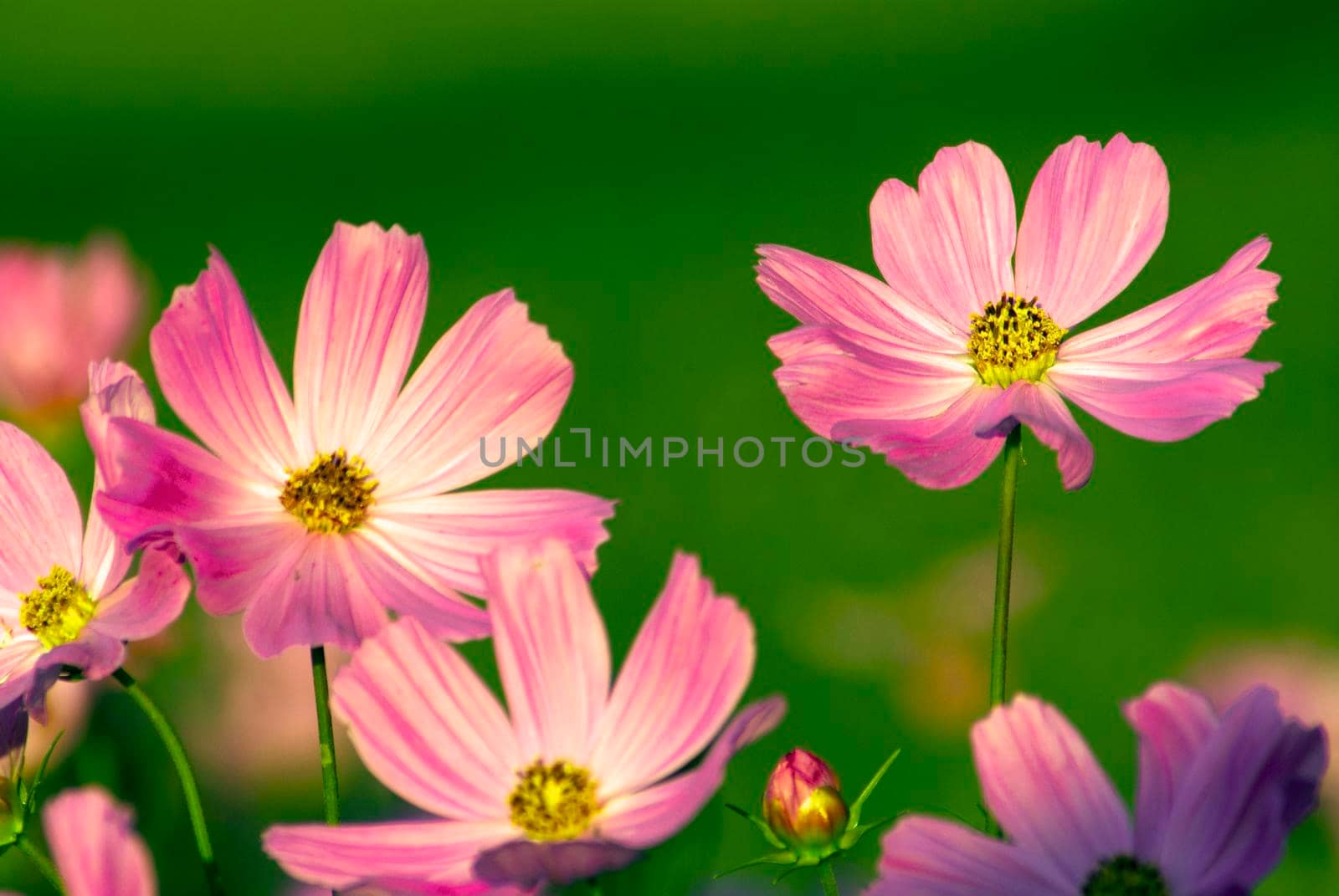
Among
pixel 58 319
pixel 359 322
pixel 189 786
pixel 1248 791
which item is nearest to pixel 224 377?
pixel 359 322

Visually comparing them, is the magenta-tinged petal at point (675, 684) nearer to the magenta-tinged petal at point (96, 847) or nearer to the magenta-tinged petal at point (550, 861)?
the magenta-tinged petal at point (550, 861)

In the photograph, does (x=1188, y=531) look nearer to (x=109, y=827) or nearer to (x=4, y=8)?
(x=109, y=827)

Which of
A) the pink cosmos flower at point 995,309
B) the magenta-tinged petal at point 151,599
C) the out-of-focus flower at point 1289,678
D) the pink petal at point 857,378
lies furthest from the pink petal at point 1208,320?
the out-of-focus flower at point 1289,678

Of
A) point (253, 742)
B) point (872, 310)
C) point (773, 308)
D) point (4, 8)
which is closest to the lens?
point (872, 310)

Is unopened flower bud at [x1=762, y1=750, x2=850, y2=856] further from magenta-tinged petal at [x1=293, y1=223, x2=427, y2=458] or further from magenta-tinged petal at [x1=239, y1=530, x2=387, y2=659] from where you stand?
magenta-tinged petal at [x1=293, y1=223, x2=427, y2=458]

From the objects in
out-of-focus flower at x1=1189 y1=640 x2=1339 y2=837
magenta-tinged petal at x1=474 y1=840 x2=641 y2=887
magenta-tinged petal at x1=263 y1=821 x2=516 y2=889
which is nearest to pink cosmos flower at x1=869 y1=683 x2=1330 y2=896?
magenta-tinged petal at x1=474 y1=840 x2=641 y2=887

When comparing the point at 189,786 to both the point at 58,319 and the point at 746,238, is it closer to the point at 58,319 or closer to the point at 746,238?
the point at 58,319

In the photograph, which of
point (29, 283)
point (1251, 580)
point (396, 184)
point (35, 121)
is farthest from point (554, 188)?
point (29, 283)
